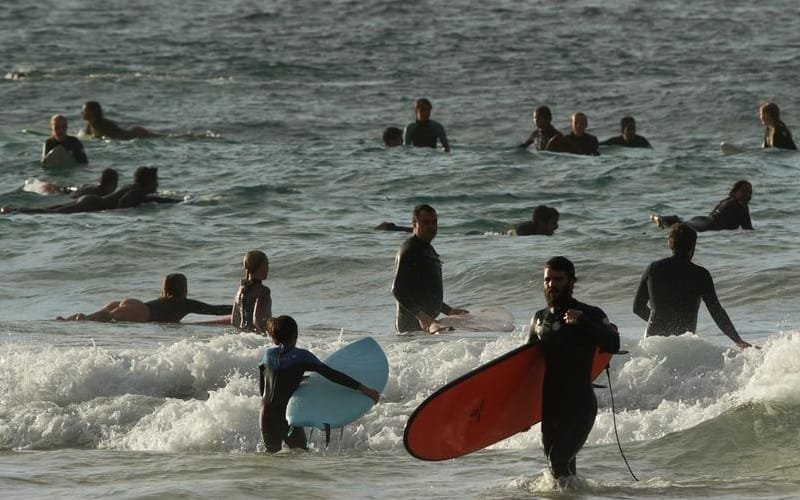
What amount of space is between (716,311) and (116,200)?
10988 mm

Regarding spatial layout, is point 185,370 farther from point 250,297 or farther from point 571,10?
point 571,10

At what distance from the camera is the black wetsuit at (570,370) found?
7.30 metres

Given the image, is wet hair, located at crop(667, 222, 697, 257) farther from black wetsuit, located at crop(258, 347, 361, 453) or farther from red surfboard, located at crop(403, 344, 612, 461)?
red surfboard, located at crop(403, 344, 612, 461)

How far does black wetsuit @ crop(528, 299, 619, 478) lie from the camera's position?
7.30m

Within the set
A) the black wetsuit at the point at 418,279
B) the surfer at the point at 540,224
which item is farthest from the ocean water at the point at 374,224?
the black wetsuit at the point at 418,279

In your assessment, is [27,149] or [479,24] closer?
[27,149]

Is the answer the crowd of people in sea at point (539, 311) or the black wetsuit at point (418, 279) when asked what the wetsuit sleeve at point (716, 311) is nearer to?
the crowd of people in sea at point (539, 311)

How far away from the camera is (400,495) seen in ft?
26.2

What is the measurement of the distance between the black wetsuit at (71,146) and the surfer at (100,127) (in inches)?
60.3

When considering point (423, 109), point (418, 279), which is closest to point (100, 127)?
point (423, 109)

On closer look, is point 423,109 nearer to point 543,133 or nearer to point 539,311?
point 543,133

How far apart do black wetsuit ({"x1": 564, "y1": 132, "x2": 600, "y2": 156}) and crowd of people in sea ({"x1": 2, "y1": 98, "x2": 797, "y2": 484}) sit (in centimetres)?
1

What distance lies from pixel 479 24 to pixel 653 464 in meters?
32.0

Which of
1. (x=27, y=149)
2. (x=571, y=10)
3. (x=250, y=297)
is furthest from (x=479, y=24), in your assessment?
(x=250, y=297)
